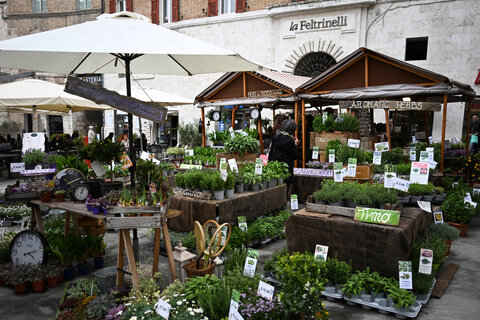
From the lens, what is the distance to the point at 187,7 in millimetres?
19141

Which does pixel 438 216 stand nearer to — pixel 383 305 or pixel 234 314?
pixel 383 305

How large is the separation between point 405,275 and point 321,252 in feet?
2.72

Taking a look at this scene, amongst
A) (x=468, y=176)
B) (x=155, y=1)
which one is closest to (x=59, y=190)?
(x=468, y=176)

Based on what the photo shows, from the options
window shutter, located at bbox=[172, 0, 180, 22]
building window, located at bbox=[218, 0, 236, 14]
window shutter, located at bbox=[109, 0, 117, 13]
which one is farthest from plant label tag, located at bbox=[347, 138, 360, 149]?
window shutter, located at bbox=[109, 0, 117, 13]

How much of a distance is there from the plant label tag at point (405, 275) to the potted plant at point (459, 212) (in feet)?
10.2

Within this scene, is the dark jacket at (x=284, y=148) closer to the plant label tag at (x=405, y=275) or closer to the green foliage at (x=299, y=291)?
the plant label tag at (x=405, y=275)

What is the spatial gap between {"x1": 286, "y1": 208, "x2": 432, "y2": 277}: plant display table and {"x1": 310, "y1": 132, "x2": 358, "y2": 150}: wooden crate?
3.30 m

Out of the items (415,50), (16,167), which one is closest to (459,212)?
(16,167)

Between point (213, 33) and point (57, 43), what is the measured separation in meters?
16.4

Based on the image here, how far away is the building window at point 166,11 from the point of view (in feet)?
65.4

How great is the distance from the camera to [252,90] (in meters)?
10.2

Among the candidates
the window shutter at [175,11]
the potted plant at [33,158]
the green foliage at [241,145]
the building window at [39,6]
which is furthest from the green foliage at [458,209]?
the building window at [39,6]

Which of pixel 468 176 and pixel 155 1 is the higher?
pixel 155 1

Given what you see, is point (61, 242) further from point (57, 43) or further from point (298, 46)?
point (298, 46)
